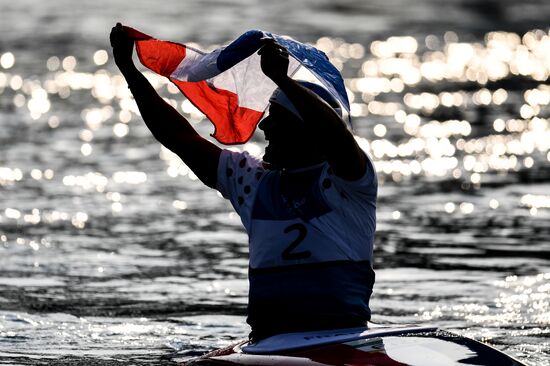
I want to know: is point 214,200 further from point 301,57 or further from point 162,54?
point 301,57

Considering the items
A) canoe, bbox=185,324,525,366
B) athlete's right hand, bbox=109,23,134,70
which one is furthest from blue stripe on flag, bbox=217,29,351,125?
canoe, bbox=185,324,525,366

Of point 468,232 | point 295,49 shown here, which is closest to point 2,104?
point 468,232

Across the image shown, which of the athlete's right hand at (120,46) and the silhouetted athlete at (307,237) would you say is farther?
the athlete's right hand at (120,46)

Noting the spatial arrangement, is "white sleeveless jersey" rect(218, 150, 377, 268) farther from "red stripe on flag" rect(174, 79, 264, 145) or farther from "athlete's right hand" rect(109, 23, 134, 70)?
"athlete's right hand" rect(109, 23, 134, 70)

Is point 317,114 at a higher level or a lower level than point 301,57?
lower

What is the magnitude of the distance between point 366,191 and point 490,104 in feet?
54.6

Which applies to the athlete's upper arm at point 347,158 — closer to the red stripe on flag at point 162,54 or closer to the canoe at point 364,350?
the canoe at point 364,350

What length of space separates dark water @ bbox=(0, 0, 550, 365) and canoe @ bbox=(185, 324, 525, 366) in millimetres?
2221

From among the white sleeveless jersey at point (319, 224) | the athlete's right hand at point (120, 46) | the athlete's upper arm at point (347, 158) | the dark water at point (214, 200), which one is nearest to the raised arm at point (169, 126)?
the athlete's right hand at point (120, 46)

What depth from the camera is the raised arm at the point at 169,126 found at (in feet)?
26.0

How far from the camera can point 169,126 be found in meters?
8.05

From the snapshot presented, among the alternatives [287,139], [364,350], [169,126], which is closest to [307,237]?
[287,139]

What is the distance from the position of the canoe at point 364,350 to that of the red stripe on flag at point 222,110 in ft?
4.40

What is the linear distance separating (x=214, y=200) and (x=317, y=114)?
951 cm
